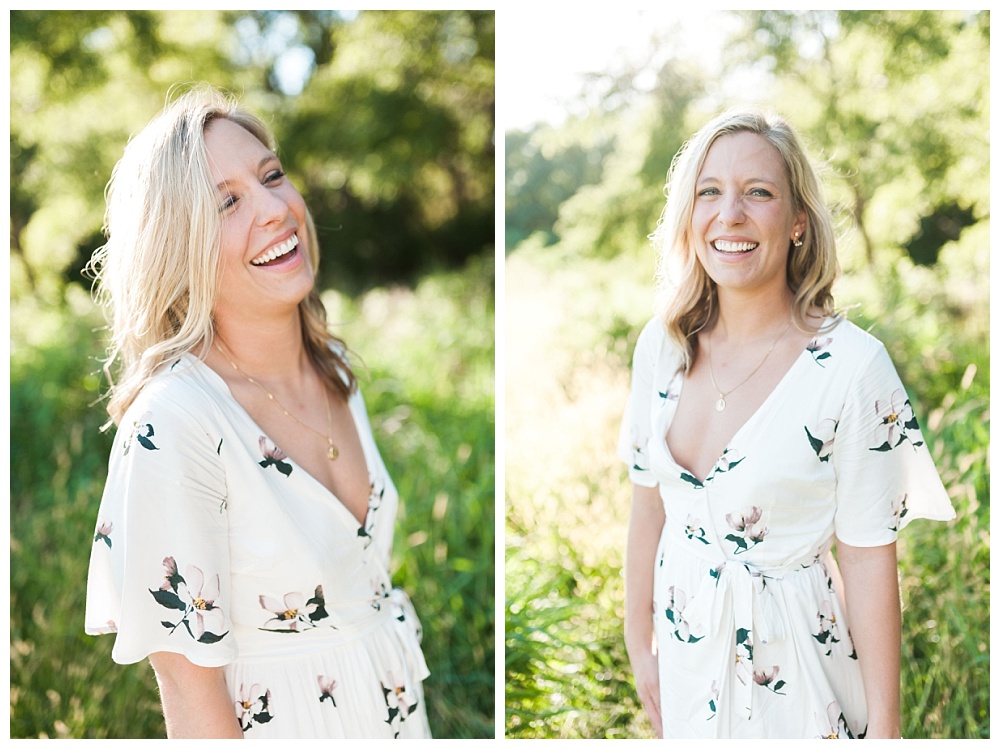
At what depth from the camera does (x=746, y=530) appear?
1.52 meters

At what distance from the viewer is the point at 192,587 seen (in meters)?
1.27

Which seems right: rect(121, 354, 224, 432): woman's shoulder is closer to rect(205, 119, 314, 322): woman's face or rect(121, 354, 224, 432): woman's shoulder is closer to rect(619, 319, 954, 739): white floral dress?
rect(205, 119, 314, 322): woman's face

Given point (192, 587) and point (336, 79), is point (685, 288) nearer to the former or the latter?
point (192, 587)

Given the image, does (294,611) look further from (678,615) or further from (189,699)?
(678,615)

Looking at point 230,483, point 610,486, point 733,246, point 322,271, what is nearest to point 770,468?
point 733,246

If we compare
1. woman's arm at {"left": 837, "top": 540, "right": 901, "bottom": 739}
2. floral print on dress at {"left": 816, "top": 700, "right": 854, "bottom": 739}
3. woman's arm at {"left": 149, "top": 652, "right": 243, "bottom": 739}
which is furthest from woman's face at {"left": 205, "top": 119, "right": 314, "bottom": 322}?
floral print on dress at {"left": 816, "top": 700, "right": 854, "bottom": 739}

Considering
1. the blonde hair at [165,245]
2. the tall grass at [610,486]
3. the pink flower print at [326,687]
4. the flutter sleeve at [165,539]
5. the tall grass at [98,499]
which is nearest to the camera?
the flutter sleeve at [165,539]

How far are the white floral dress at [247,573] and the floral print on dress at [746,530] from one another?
0.63 m

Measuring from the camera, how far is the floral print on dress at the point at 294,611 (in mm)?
1400

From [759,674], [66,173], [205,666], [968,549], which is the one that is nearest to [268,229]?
[205,666]

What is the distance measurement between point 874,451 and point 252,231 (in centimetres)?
113

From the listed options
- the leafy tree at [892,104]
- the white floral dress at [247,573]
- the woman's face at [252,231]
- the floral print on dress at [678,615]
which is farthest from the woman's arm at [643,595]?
the leafy tree at [892,104]

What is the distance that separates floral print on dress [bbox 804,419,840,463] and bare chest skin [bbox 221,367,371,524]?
812 mm

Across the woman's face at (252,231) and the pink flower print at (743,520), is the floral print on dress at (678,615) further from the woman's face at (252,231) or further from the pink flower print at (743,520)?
the woman's face at (252,231)
